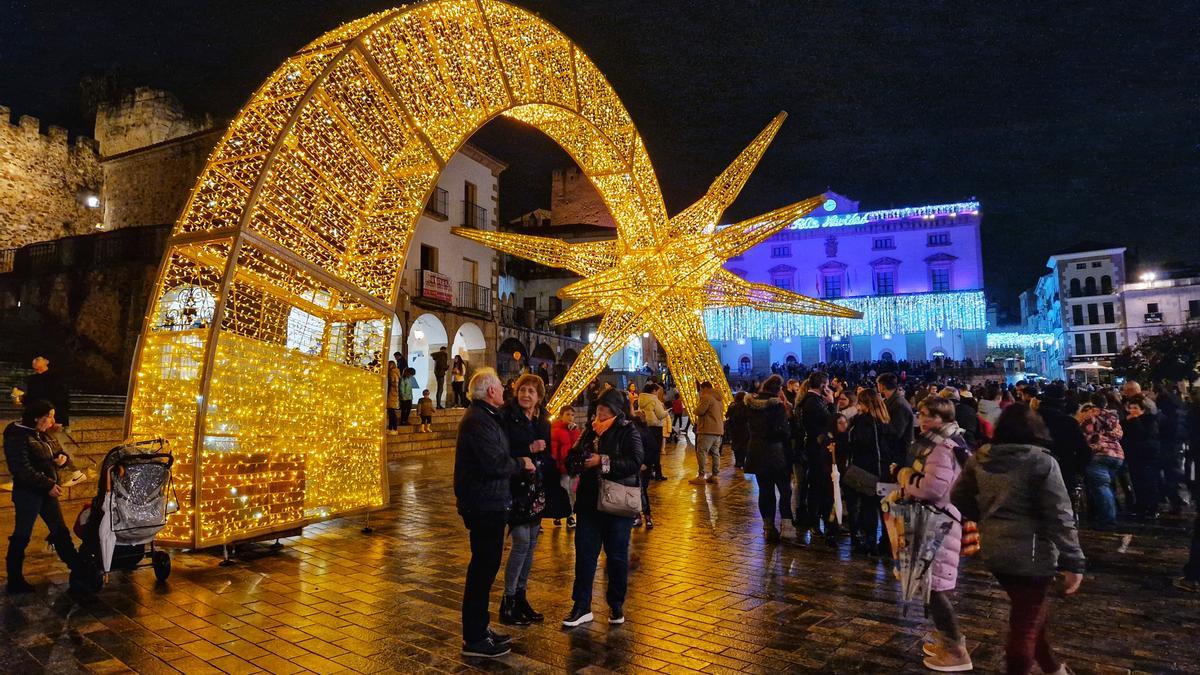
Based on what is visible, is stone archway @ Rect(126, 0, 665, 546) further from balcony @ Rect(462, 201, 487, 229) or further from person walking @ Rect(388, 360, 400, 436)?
balcony @ Rect(462, 201, 487, 229)

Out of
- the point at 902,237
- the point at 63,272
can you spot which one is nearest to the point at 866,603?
the point at 63,272

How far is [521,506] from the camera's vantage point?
426 cm

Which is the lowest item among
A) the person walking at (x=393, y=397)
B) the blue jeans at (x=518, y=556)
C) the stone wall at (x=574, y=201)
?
the blue jeans at (x=518, y=556)

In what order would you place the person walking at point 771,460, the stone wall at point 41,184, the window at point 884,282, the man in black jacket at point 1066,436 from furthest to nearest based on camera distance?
1. the window at point 884,282
2. the stone wall at point 41,184
3. the person walking at point 771,460
4. the man in black jacket at point 1066,436

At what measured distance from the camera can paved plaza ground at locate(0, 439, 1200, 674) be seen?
361 centimetres

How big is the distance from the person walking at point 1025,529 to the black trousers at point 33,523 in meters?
6.06

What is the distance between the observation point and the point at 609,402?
15.0ft

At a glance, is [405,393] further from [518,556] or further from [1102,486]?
[1102,486]

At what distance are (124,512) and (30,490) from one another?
70cm

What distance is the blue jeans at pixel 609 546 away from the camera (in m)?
4.28

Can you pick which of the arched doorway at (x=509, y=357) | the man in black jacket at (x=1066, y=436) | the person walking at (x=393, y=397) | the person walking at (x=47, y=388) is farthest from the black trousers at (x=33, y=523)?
the arched doorway at (x=509, y=357)

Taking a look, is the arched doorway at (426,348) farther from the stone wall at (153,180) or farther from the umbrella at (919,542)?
the umbrella at (919,542)

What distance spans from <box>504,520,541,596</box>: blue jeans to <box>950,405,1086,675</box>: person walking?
261 centimetres

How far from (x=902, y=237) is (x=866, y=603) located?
5493 centimetres
